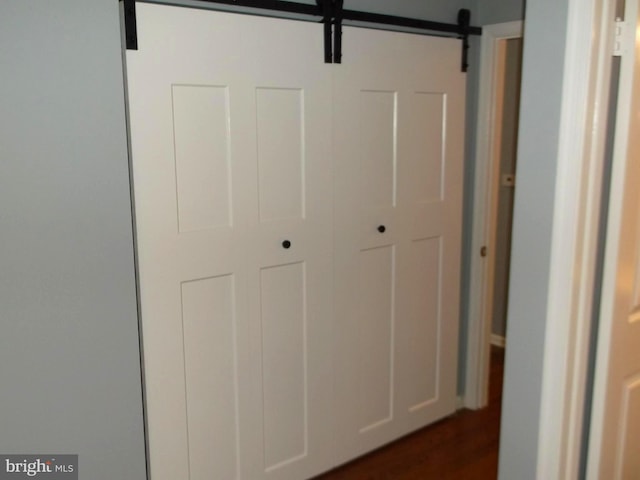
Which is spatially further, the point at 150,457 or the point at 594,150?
the point at 150,457

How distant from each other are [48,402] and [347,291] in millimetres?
1159

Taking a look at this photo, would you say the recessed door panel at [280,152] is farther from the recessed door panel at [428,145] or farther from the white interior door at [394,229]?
the recessed door panel at [428,145]

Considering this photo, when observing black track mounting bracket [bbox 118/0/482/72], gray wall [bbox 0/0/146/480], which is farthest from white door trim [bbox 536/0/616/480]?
gray wall [bbox 0/0/146/480]

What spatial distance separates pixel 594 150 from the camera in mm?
1476

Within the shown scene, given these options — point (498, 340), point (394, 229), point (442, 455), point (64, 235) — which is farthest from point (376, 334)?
point (498, 340)

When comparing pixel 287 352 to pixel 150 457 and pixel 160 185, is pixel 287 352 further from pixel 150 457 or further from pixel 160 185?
pixel 160 185

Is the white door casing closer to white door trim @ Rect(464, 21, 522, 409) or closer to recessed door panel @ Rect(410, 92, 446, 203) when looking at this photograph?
recessed door panel @ Rect(410, 92, 446, 203)

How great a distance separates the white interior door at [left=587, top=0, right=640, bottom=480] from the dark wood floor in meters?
0.83

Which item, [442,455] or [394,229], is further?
[442,455]

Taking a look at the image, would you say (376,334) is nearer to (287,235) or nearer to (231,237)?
(287,235)

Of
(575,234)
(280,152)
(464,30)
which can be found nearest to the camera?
(575,234)

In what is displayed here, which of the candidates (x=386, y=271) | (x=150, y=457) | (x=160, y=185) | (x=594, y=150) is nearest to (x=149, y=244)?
(x=160, y=185)

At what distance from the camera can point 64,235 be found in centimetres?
163

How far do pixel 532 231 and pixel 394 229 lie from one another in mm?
991
